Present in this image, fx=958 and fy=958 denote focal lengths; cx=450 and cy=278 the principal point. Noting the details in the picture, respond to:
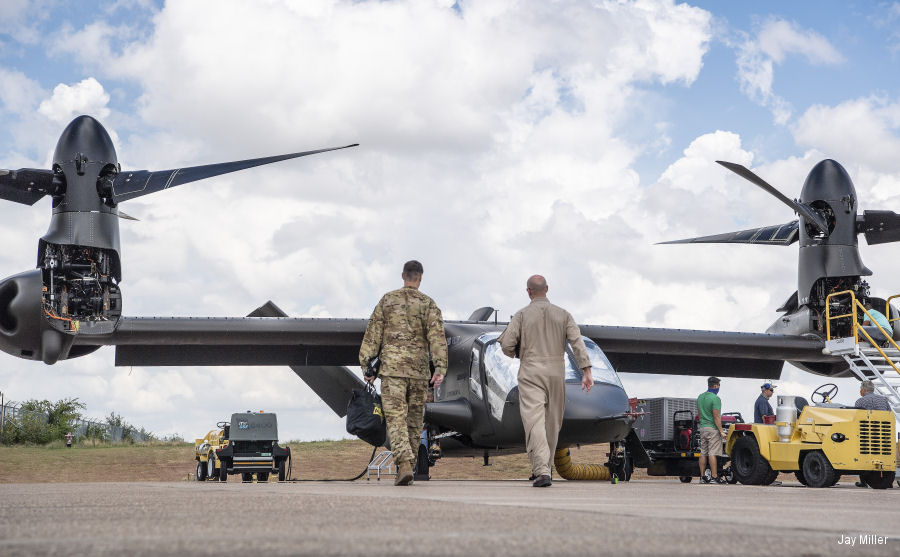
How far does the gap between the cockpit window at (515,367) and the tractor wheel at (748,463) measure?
2.08 meters

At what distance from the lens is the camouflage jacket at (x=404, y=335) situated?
8.27 metres

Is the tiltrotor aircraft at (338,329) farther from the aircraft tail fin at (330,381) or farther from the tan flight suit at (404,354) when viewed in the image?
the tan flight suit at (404,354)

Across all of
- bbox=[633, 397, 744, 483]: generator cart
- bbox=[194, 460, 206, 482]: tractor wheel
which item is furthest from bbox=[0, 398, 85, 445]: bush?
bbox=[633, 397, 744, 483]: generator cart

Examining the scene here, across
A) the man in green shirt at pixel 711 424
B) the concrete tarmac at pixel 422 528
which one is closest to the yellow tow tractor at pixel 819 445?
the man in green shirt at pixel 711 424

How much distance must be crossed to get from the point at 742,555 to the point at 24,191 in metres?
15.5

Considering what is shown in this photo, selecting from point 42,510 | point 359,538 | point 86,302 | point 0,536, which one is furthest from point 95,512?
point 86,302

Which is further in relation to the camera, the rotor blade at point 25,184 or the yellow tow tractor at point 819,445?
the rotor blade at point 25,184

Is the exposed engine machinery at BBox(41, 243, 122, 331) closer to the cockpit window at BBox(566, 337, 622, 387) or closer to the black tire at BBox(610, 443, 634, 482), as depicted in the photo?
the cockpit window at BBox(566, 337, 622, 387)

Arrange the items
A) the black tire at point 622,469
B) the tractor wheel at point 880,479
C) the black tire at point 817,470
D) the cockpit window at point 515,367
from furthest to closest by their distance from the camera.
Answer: the black tire at point 622,469 < the tractor wheel at point 880,479 < the cockpit window at point 515,367 < the black tire at point 817,470

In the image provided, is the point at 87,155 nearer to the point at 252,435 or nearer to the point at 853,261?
the point at 252,435

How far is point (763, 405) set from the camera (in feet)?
46.8

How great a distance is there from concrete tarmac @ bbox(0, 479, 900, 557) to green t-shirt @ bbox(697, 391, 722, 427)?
8.09m

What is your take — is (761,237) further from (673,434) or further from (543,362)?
A: (543,362)

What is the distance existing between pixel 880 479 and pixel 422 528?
33.2ft
